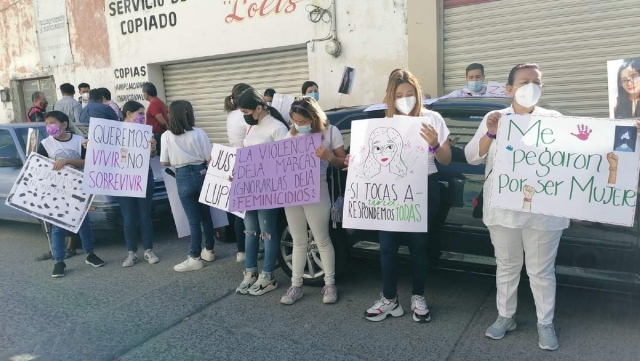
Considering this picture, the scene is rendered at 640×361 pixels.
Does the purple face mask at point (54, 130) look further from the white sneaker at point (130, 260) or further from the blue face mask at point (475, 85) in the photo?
the blue face mask at point (475, 85)

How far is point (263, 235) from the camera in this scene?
4352 millimetres

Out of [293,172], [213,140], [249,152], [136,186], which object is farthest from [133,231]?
[213,140]

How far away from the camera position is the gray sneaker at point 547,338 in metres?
3.24

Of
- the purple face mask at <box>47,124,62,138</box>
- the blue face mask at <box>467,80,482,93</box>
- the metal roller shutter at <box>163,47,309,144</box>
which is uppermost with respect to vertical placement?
the metal roller shutter at <box>163,47,309,144</box>

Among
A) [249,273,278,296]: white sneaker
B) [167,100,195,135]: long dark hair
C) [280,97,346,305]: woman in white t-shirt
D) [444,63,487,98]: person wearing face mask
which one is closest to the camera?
[280,97,346,305]: woman in white t-shirt

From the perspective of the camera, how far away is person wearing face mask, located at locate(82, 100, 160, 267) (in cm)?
543

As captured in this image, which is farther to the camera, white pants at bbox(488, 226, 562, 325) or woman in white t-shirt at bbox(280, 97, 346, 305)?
woman in white t-shirt at bbox(280, 97, 346, 305)

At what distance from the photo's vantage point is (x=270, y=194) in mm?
4125

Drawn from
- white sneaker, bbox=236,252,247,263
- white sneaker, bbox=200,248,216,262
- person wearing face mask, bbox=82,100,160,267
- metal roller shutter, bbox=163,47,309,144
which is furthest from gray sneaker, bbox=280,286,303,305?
metal roller shutter, bbox=163,47,309,144

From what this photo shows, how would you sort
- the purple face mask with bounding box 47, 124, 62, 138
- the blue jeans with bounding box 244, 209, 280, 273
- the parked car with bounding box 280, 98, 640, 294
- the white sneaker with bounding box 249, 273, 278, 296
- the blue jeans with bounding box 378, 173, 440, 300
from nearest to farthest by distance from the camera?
the parked car with bounding box 280, 98, 640, 294 < the blue jeans with bounding box 378, 173, 440, 300 < the blue jeans with bounding box 244, 209, 280, 273 < the white sneaker with bounding box 249, 273, 278, 296 < the purple face mask with bounding box 47, 124, 62, 138

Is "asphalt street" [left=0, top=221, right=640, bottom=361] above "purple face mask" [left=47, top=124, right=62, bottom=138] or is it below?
below

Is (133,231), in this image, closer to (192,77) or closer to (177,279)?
(177,279)

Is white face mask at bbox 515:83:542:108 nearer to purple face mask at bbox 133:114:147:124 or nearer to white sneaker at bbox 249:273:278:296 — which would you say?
white sneaker at bbox 249:273:278:296

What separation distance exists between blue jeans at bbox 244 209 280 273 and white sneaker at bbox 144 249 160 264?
1.51 meters
